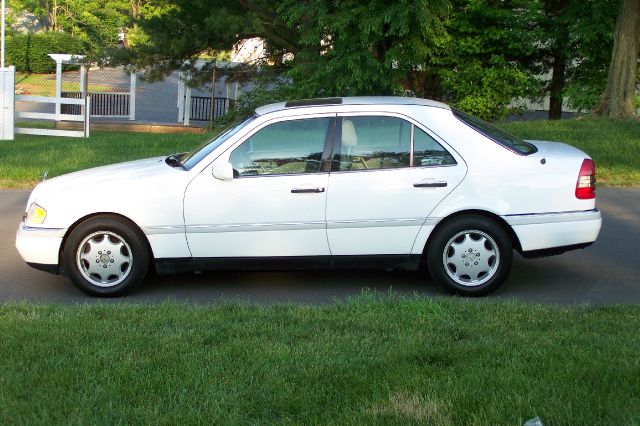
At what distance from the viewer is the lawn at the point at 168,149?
1348cm

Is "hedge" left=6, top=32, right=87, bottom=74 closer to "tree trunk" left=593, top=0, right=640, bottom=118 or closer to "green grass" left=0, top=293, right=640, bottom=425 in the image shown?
"tree trunk" left=593, top=0, right=640, bottom=118

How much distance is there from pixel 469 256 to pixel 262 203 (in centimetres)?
173

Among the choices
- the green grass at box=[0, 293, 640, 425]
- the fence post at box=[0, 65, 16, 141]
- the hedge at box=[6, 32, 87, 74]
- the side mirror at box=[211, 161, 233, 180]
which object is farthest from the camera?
the hedge at box=[6, 32, 87, 74]

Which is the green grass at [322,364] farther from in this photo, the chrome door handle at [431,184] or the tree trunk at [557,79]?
the tree trunk at [557,79]

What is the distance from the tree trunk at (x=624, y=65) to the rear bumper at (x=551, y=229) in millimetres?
12131

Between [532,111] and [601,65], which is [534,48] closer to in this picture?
[601,65]

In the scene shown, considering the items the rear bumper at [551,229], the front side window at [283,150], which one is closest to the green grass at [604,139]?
the rear bumper at [551,229]

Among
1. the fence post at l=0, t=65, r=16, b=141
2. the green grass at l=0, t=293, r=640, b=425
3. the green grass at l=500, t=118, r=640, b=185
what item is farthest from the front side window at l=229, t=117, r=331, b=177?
the fence post at l=0, t=65, r=16, b=141

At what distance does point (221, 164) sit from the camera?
7039mm

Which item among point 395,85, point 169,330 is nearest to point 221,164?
point 169,330

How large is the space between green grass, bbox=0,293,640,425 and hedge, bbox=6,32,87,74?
1813 inches

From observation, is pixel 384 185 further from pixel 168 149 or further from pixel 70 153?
pixel 70 153

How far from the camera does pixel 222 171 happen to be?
698 centimetres

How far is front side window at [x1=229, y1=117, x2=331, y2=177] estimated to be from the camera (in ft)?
23.2
